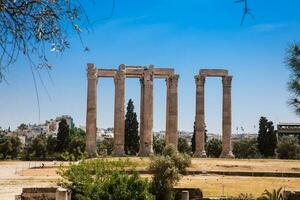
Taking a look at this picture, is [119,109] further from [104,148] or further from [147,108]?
[104,148]

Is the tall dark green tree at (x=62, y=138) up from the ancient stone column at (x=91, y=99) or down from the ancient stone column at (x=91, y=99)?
down

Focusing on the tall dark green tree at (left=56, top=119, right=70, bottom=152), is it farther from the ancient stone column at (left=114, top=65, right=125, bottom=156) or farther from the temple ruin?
the ancient stone column at (left=114, top=65, right=125, bottom=156)

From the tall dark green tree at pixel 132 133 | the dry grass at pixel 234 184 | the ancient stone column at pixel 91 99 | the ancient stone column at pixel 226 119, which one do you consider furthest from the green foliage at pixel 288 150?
the dry grass at pixel 234 184

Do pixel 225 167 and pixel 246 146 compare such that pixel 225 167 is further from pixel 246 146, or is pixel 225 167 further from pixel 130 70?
pixel 246 146

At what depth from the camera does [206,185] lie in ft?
96.7

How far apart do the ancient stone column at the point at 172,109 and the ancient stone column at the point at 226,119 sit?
18.0 ft

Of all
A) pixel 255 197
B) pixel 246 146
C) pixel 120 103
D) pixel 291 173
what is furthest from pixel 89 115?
pixel 246 146

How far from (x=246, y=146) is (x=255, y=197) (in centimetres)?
6273

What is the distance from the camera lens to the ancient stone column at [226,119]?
5531cm

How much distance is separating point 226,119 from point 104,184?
38212 millimetres

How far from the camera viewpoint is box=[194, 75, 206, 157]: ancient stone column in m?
54.9

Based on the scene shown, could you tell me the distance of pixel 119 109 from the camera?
53.9 meters

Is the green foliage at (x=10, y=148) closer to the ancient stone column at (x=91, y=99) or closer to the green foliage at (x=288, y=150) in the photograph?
the ancient stone column at (x=91, y=99)

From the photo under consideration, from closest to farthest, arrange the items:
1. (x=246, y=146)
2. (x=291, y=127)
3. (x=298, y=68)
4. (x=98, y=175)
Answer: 1. (x=298, y=68)
2. (x=98, y=175)
3. (x=246, y=146)
4. (x=291, y=127)
